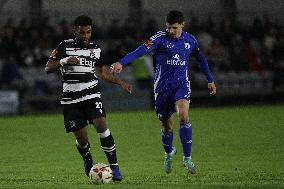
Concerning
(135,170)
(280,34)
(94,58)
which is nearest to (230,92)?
(280,34)

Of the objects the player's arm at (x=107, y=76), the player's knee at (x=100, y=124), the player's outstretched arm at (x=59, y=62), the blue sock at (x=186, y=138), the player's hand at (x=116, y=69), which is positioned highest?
the player's outstretched arm at (x=59, y=62)

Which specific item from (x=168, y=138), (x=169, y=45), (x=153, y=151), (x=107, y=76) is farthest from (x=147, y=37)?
(x=107, y=76)

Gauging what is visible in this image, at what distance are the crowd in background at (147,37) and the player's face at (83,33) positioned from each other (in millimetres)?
16050

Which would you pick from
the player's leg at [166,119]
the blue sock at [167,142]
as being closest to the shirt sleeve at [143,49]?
the player's leg at [166,119]

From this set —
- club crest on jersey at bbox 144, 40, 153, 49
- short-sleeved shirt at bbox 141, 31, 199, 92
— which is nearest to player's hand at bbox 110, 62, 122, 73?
club crest on jersey at bbox 144, 40, 153, 49

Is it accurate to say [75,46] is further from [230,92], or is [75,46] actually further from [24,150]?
[230,92]

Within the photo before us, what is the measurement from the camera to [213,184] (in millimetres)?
11422

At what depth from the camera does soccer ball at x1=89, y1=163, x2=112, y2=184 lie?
454 inches

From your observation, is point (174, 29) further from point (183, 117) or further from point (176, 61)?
point (183, 117)

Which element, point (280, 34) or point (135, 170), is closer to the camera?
point (135, 170)

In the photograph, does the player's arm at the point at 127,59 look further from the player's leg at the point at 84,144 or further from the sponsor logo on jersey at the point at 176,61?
the player's leg at the point at 84,144

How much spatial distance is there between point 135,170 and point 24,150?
4624 mm

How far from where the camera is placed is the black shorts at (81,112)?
465 inches

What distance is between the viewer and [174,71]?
13.5m
